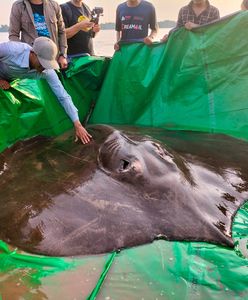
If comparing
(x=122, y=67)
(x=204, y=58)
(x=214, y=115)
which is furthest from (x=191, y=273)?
(x=122, y=67)

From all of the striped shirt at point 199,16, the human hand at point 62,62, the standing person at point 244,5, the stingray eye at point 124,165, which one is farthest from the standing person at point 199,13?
the stingray eye at point 124,165

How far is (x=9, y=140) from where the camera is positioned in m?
4.34

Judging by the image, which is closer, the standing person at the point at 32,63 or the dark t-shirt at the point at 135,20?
the standing person at the point at 32,63

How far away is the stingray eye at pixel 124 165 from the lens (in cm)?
320

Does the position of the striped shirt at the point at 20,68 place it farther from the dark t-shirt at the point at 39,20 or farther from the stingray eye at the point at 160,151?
the stingray eye at the point at 160,151

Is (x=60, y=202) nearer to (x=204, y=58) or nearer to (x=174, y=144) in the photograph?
(x=174, y=144)

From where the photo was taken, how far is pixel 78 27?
5637 millimetres

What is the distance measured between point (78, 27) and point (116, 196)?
3.47 m

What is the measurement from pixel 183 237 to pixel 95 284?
0.71 metres

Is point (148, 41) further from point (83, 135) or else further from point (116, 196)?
point (116, 196)

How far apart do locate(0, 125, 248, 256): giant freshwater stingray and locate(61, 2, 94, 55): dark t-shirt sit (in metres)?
2.63

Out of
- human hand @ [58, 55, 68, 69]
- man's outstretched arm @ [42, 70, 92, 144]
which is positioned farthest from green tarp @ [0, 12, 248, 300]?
man's outstretched arm @ [42, 70, 92, 144]

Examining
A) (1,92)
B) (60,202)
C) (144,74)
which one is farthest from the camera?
(144,74)

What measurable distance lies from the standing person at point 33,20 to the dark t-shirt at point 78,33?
→ 59 centimetres
